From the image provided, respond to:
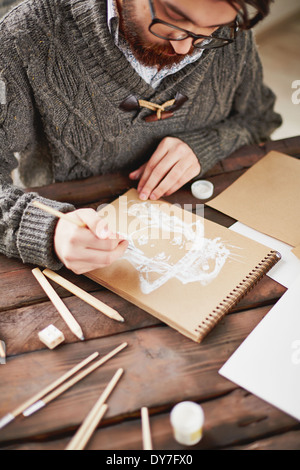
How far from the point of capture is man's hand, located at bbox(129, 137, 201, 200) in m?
1.06

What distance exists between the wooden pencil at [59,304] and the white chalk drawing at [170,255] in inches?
6.2

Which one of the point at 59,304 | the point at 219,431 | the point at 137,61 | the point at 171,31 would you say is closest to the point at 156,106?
the point at 137,61

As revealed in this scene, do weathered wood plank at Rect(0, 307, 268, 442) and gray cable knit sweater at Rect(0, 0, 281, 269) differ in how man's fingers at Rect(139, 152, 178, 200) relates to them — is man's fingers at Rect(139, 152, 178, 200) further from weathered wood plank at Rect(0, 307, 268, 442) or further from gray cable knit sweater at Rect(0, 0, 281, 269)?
weathered wood plank at Rect(0, 307, 268, 442)

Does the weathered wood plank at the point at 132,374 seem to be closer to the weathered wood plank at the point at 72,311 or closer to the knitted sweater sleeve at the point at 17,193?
the weathered wood plank at the point at 72,311

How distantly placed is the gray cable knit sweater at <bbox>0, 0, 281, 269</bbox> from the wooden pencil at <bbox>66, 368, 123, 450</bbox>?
32 centimetres

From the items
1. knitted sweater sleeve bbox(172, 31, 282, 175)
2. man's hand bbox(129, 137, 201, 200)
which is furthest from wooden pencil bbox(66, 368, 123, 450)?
knitted sweater sleeve bbox(172, 31, 282, 175)

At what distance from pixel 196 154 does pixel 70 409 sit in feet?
2.53

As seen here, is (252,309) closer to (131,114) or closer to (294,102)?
(131,114)

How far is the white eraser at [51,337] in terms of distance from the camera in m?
0.74

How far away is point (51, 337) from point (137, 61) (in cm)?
74

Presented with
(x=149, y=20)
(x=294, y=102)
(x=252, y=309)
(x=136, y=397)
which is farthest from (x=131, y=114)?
(x=294, y=102)

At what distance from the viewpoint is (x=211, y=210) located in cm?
103

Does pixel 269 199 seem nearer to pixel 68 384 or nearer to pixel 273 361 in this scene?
pixel 273 361

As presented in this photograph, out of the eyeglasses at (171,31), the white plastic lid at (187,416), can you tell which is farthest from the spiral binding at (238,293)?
A: the eyeglasses at (171,31)
